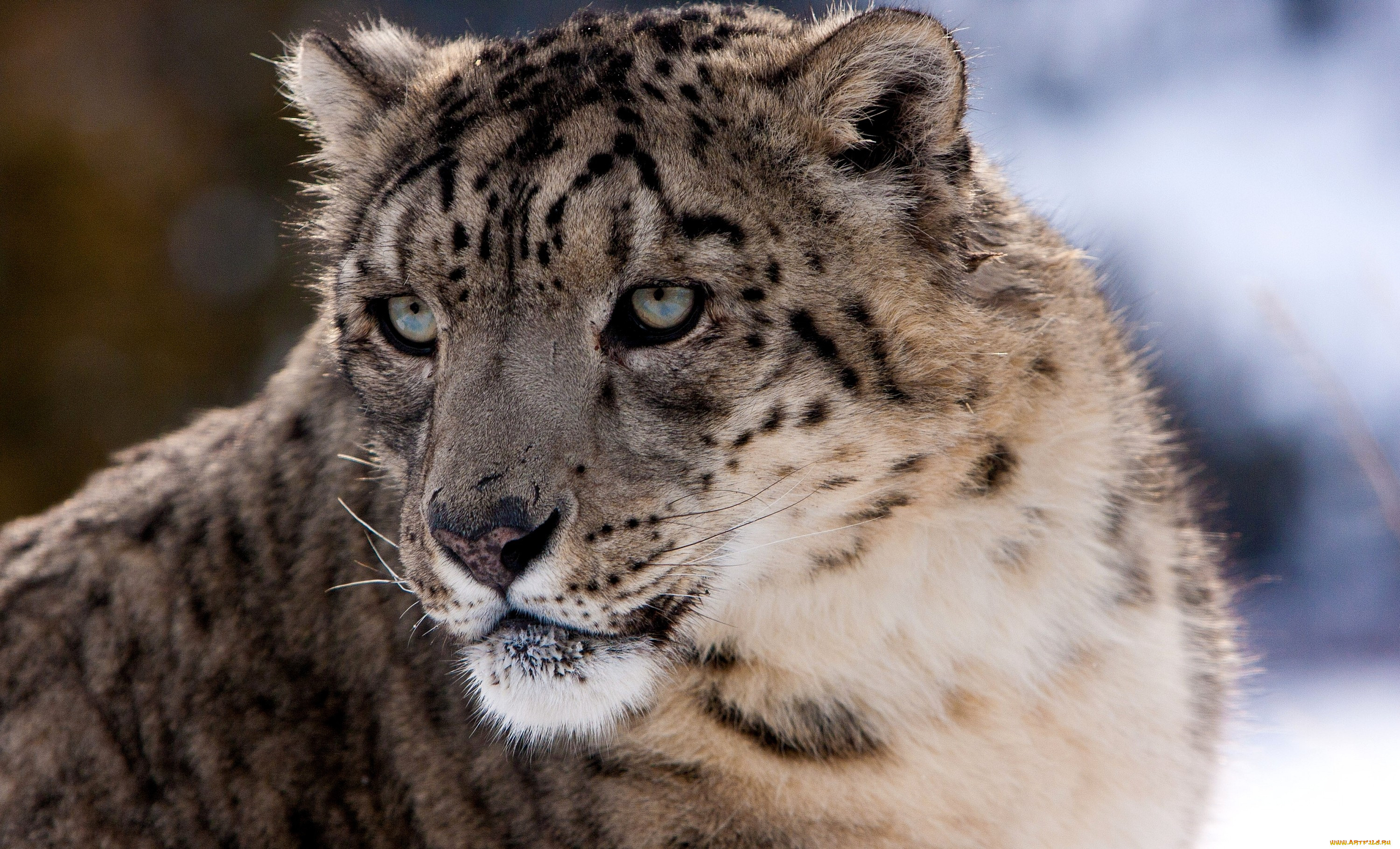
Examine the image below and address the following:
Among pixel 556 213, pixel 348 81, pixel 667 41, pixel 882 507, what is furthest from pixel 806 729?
pixel 348 81

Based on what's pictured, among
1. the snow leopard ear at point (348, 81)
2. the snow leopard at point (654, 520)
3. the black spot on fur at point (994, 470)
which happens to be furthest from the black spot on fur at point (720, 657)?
the snow leopard ear at point (348, 81)

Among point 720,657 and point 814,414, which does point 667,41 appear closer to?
point 814,414

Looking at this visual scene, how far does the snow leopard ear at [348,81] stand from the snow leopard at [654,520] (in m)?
0.02

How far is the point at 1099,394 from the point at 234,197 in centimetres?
1424

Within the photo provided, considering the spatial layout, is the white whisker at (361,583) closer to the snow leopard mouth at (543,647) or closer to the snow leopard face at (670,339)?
the snow leopard face at (670,339)

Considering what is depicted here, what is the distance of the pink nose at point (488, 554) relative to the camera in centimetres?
289

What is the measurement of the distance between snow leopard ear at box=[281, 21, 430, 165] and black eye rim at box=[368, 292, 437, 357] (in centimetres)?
71

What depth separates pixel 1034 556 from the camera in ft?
12.0

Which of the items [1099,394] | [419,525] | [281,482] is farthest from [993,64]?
[281,482]

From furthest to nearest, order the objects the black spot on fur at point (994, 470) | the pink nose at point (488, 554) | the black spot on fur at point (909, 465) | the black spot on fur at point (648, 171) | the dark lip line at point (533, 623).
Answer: the black spot on fur at point (994, 470)
the black spot on fur at point (909, 465)
the black spot on fur at point (648, 171)
the dark lip line at point (533, 623)
the pink nose at point (488, 554)

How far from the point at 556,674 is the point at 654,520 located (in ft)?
1.44

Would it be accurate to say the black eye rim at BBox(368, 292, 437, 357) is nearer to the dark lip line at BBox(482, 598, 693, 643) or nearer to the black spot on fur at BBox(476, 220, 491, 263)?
the black spot on fur at BBox(476, 220, 491, 263)

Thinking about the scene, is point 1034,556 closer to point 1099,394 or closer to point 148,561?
point 1099,394

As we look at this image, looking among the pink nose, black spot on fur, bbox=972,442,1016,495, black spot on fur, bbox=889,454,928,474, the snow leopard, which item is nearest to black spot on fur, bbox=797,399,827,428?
Result: the snow leopard
